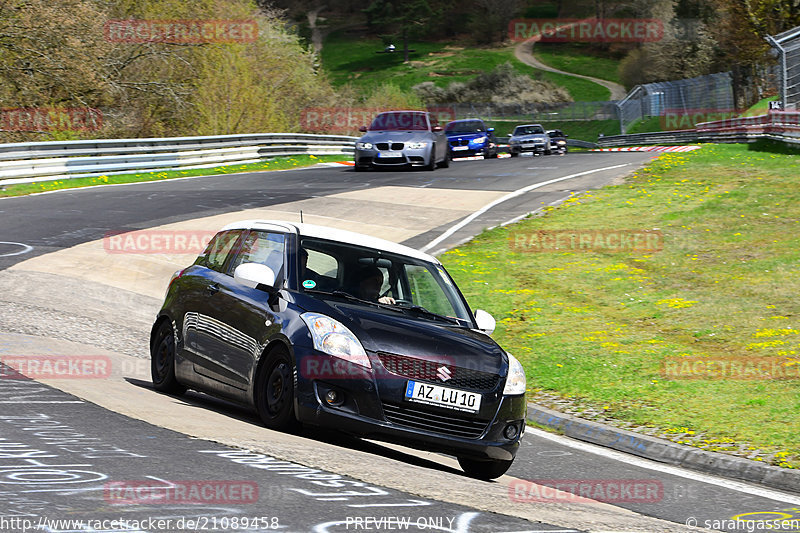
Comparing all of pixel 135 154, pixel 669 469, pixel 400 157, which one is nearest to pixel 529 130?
pixel 400 157

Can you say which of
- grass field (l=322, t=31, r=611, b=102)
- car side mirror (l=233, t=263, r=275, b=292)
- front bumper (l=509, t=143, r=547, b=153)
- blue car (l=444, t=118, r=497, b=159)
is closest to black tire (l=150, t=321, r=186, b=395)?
car side mirror (l=233, t=263, r=275, b=292)

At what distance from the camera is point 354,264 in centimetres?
819

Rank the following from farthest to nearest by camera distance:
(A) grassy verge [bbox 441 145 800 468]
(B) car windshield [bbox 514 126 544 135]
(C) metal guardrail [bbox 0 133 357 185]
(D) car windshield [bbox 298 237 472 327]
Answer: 1. (B) car windshield [bbox 514 126 544 135]
2. (C) metal guardrail [bbox 0 133 357 185]
3. (A) grassy verge [bbox 441 145 800 468]
4. (D) car windshield [bbox 298 237 472 327]

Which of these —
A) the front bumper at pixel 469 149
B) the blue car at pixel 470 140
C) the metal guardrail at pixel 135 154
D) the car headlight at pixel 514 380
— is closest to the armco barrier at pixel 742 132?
the blue car at pixel 470 140

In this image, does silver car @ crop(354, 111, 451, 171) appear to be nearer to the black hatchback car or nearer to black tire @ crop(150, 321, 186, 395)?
black tire @ crop(150, 321, 186, 395)

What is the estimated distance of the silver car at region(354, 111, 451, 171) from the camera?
1201 inches

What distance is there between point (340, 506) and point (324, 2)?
487 ft

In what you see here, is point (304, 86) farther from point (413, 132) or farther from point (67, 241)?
point (67, 241)

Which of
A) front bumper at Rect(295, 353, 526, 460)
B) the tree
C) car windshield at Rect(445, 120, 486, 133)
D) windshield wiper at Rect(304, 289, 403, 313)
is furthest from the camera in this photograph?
the tree

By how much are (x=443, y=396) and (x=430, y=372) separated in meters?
0.19

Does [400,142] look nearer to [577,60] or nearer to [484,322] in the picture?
[484,322]

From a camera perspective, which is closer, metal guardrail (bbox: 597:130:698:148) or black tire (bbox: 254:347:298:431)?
black tire (bbox: 254:347:298:431)

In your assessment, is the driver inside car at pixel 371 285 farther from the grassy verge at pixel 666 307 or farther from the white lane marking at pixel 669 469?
the grassy verge at pixel 666 307

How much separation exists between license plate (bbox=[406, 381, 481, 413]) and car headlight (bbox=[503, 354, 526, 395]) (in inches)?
12.1
